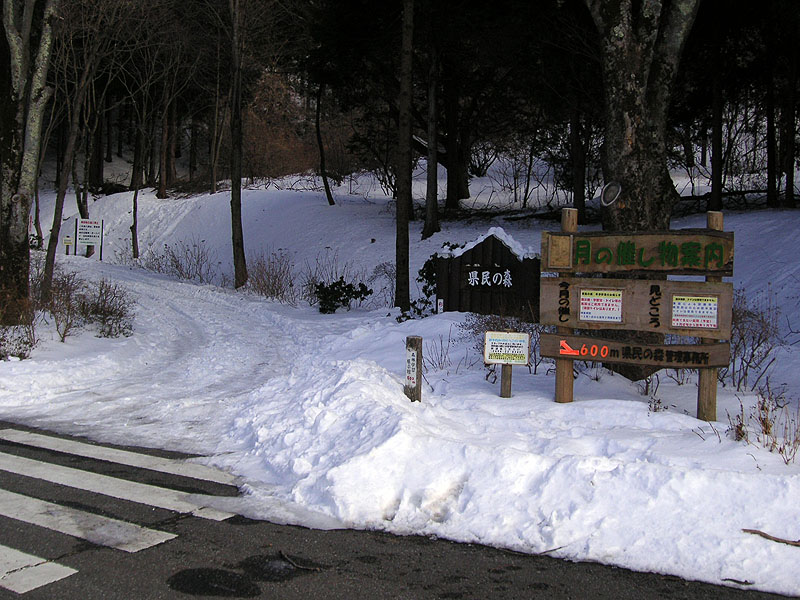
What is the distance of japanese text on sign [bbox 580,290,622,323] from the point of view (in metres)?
7.03

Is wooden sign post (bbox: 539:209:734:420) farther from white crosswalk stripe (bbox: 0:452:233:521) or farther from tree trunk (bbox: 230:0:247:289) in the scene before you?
tree trunk (bbox: 230:0:247:289)

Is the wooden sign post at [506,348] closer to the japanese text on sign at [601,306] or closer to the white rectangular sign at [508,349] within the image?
the white rectangular sign at [508,349]

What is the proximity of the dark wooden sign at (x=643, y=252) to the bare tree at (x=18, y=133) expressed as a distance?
8.87m

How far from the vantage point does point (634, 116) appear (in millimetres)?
8516

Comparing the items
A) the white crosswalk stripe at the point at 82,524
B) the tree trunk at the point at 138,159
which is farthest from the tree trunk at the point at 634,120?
the tree trunk at the point at 138,159

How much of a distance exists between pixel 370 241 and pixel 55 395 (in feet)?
58.3

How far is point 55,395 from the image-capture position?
8.79 metres

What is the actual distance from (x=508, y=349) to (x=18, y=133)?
9.38m

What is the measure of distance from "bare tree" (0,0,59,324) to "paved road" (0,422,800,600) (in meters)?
7.80

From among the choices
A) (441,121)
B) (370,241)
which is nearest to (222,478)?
(370,241)

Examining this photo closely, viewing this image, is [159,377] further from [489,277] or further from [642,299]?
[489,277]

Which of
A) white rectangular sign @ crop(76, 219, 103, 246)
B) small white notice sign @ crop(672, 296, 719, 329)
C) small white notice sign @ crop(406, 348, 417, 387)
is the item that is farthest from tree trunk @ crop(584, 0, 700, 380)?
white rectangular sign @ crop(76, 219, 103, 246)

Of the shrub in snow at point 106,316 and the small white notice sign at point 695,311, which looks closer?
the small white notice sign at point 695,311

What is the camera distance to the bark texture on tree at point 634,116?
27.8ft
